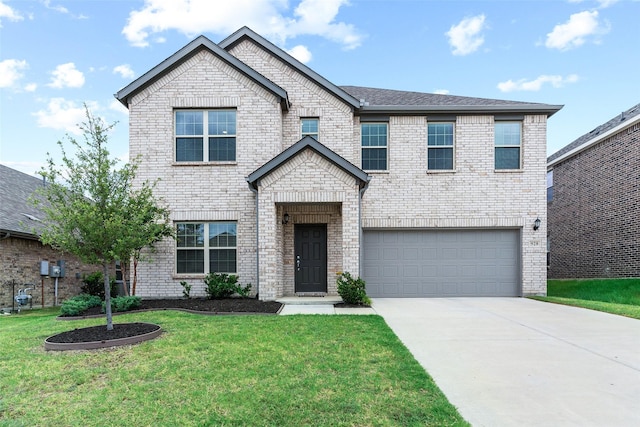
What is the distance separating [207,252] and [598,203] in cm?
1610

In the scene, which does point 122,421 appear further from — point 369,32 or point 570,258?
point 570,258

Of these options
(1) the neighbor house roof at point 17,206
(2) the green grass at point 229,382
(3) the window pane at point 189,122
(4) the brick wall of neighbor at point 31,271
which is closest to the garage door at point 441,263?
(2) the green grass at point 229,382

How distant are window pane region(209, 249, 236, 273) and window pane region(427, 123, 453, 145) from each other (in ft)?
24.1

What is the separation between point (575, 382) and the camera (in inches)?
170

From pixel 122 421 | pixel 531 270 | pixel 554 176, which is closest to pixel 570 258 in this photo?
pixel 554 176

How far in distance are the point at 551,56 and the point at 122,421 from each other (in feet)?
57.9

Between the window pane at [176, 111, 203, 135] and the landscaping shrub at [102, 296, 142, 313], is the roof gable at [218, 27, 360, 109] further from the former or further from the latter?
the landscaping shrub at [102, 296, 142, 313]

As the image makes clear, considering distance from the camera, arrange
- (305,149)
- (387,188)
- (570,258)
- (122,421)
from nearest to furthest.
Answer: 1. (122,421)
2. (305,149)
3. (387,188)
4. (570,258)

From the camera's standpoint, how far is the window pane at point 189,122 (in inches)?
449

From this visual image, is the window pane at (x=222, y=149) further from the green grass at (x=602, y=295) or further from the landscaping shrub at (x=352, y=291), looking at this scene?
the green grass at (x=602, y=295)

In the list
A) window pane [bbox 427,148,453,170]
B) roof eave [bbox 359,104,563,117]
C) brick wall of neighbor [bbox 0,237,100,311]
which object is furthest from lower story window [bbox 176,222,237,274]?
window pane [bbox 427,148,453,170]

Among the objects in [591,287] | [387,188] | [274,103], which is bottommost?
[591,287]

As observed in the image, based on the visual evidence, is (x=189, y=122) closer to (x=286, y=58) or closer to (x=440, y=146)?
(x=286, y=58)

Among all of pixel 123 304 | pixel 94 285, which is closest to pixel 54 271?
pixel 94 285
